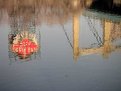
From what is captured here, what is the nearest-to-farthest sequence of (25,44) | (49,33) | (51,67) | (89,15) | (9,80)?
(9,80), (51,67), (25,44), (49,33), (89,15)

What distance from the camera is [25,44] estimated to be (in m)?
7.16

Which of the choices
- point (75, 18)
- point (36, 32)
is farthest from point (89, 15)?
point (36, 32)

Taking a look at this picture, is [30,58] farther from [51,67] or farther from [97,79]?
[97,79]

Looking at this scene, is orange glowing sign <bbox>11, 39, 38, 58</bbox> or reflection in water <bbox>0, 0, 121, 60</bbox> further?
reflection in water <bbox>0, 0, 121, 60</bbox>

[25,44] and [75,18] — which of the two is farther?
[75,18]

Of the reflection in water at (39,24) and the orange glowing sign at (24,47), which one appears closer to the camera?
the orange glowing sign at (24,47)

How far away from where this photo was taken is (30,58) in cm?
606

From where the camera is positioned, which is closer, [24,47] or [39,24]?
[24,47]

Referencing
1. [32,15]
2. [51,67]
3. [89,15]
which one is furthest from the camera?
[32,15]

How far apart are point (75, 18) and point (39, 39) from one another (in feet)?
12.8

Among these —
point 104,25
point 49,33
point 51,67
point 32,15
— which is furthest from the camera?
point 32,15

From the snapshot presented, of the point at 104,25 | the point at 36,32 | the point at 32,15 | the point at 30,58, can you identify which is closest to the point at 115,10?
the point at 104,25

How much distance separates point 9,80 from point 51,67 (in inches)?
31.9

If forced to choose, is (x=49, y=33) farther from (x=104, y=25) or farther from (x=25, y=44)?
(x=104, y=25)
